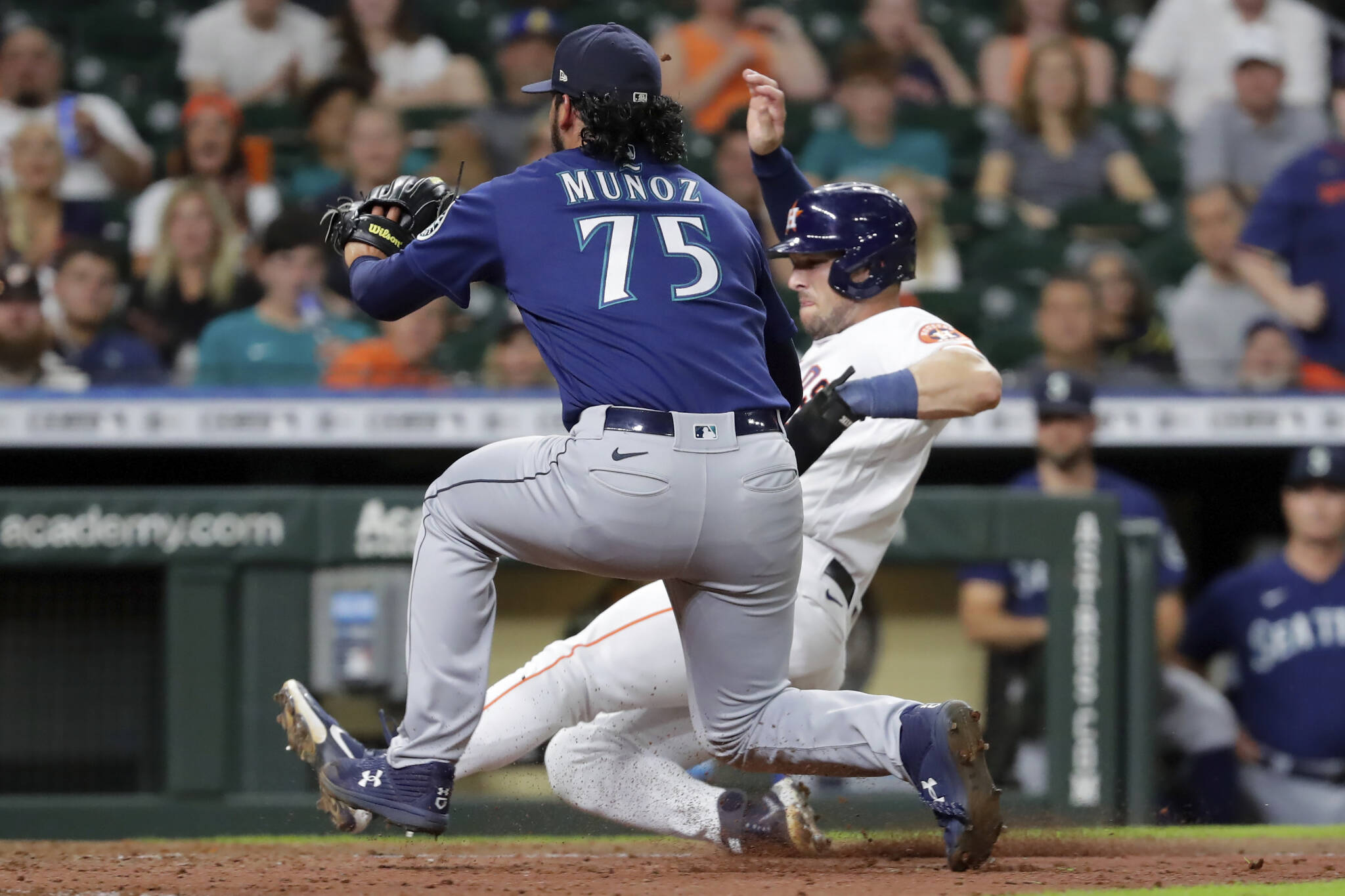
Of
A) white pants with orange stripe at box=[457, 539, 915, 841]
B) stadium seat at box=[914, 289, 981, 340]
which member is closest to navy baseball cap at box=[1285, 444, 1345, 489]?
stadium seat at box=[914, 289, 981, 340]

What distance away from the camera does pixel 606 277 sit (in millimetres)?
3287

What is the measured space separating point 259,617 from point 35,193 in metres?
2.41

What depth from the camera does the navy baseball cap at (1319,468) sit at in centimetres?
603

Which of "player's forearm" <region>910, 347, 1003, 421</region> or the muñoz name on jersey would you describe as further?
"player's forearm" <region>910, 347, 1003, 421</region>

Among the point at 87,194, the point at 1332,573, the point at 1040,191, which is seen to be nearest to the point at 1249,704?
the point at 1332,573

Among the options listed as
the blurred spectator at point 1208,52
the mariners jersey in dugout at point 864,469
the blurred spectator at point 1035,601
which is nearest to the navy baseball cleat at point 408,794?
the mariners jersey in dugout at point 864,469

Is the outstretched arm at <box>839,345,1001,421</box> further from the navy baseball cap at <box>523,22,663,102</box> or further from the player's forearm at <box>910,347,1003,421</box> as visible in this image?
the navy baseball cap at <box>523,22,663,102</box>

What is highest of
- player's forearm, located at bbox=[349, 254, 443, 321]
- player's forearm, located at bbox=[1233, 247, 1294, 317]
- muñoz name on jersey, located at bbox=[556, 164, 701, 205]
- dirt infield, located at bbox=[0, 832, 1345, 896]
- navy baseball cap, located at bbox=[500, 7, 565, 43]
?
navy baseball cap, located at bbox=[500, 7, 565, 43]

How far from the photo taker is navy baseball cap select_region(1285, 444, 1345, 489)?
19.8 feet

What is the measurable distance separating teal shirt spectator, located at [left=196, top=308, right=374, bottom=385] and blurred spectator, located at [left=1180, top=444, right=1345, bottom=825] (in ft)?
10.6

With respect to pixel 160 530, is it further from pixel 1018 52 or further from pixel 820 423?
pixel 1018 52

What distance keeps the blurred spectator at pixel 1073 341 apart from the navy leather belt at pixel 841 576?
2.79m

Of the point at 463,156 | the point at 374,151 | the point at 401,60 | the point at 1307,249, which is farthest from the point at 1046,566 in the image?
the point at 401,60

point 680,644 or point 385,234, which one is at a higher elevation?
point 385,234
